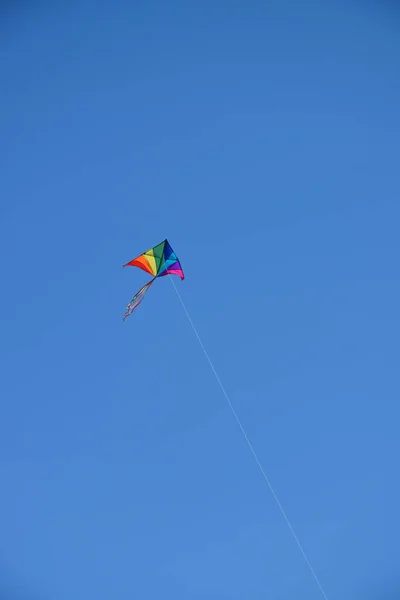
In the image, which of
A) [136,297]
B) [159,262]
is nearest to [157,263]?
[159,262]

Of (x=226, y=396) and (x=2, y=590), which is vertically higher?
(x=226, y=396)

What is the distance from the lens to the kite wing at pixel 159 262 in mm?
12398

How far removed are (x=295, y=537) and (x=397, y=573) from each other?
2.12m

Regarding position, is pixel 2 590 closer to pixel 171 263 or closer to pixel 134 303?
pixel 134 303

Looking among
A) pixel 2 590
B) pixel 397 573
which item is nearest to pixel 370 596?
pixel 397 573

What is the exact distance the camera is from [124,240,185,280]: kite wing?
12.4 meters

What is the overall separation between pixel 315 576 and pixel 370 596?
115 cm

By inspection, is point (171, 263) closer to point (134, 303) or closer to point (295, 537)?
point (134, 303)

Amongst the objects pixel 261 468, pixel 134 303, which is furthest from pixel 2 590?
pixel 134 303

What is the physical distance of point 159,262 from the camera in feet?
41.2

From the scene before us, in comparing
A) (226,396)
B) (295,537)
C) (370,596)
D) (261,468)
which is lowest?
(370,596)

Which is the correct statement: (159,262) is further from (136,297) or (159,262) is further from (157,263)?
(136,297)

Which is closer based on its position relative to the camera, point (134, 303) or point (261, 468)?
point (134, 303)

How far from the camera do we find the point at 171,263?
491 inches
